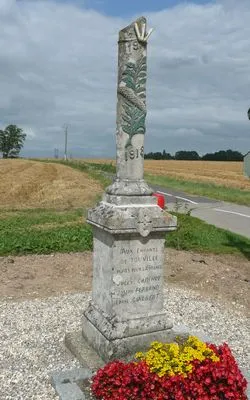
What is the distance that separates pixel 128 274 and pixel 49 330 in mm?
2127

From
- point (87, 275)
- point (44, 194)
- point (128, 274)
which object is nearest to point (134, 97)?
point (128, 274)

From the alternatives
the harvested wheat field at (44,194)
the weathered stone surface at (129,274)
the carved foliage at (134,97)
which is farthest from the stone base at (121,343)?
the harvested wheat field at (44,194)

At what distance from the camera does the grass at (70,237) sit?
12.6 metres

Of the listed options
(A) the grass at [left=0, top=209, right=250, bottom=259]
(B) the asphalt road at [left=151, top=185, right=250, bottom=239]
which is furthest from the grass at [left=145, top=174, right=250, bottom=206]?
(A) the grass at [left=0, top=209, right=250, bottom=259]

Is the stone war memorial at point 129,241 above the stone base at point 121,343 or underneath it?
above

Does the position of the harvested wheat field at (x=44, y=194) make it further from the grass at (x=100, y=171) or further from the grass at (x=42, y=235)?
the grass at (x=42, y=235)

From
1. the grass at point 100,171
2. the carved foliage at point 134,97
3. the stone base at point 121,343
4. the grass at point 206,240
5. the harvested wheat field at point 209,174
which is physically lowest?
the grass at point 206,240

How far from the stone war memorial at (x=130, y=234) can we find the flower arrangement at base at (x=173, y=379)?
0.77 m

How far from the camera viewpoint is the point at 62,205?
2316 centimetres

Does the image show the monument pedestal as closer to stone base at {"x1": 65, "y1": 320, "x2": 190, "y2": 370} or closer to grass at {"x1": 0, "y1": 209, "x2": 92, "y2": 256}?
stone base at {"x1": 65, "y1": 320, "x2": 190, "y2": 370}

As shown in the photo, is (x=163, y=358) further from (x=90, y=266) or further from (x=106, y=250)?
(x=90, y=266)

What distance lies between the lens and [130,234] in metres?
5.68

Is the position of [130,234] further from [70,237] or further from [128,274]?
[70,237]

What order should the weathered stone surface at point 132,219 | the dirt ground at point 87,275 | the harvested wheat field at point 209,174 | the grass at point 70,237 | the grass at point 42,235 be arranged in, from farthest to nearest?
the harvested wheat field at point 209,174, the grass at point 70,237, the grass at point 42,235, the dirt ground at point 87,275, the weathered stone surface at point 132,219
